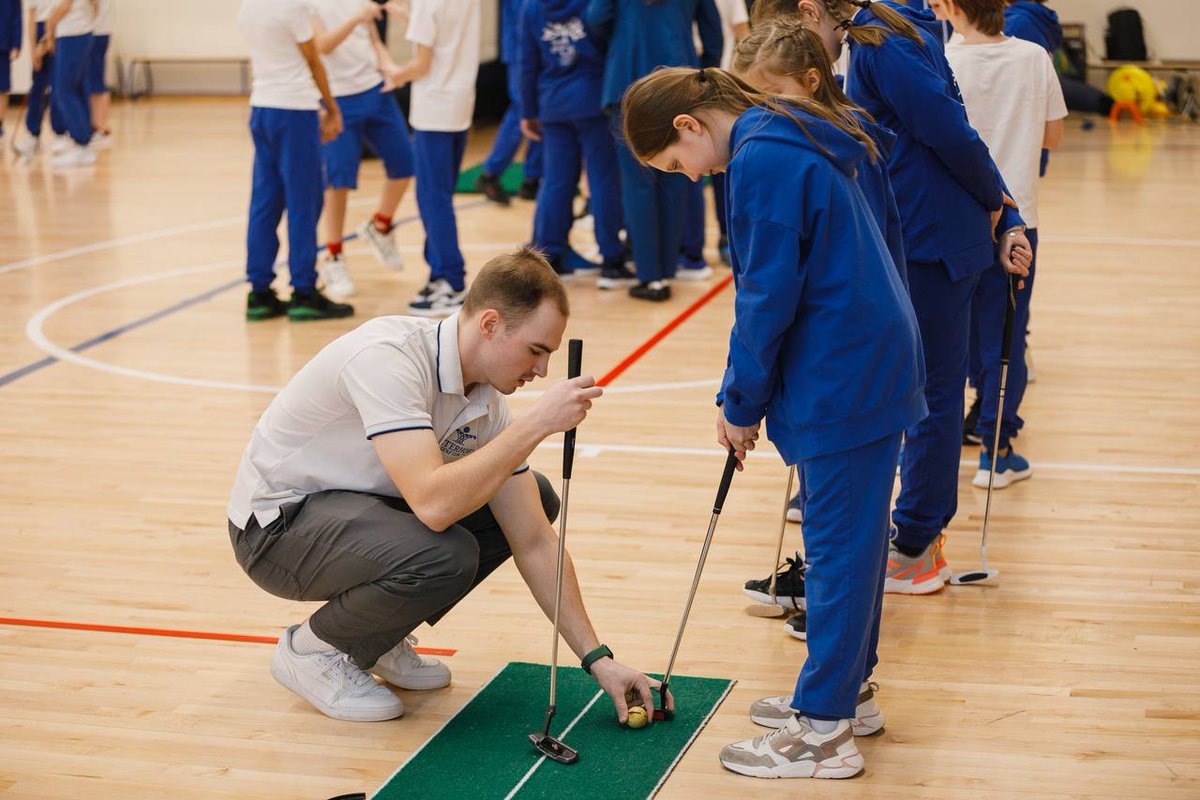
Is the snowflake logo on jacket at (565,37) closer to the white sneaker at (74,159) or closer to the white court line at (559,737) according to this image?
the white court line at (559,737)

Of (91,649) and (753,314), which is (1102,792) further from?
(91,649)

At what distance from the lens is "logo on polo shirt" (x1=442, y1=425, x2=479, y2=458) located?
3008mm

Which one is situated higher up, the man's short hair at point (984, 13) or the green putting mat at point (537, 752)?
the man's short hair at point (984, 13)

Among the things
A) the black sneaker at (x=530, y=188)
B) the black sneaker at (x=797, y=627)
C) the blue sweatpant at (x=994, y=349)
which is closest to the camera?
the black sneaker at (x=797, y=627)

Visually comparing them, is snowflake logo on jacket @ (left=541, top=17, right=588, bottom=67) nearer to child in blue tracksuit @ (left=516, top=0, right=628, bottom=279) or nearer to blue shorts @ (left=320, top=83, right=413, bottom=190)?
child in blue tracksuit @ (left=516, top=0, right=628, bottom=279)

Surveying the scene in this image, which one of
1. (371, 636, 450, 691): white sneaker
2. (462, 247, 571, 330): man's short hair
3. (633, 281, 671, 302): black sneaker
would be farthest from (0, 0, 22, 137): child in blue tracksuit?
(462, 247, 571, 330): man's short hair

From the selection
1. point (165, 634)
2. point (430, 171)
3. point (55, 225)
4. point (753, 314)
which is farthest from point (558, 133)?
point (753, 314)

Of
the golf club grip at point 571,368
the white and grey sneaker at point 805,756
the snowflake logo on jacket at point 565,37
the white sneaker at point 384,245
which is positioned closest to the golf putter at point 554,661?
the golf club grip at point 571,368

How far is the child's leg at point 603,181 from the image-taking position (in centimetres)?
706

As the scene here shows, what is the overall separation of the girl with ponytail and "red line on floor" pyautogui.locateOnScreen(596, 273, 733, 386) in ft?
6.75

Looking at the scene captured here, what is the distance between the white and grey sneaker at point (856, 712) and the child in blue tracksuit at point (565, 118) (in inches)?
172

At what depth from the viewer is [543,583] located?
10.1 ft

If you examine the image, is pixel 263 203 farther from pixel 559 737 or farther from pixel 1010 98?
pixel 559 737

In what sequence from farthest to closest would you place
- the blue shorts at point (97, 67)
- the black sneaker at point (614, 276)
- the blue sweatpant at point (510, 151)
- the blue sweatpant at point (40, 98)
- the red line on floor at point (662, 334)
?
the blue shorts at point (97, 67) < the blue sweatpant at point (40, 98) < the blue sweatpant at point (510, 151) < the black sneaker at point (614, 276) < the red line on floor at point (662, 334)
